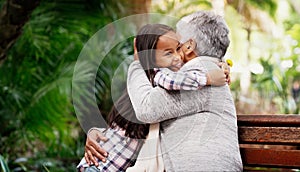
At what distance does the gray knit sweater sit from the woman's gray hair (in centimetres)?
5

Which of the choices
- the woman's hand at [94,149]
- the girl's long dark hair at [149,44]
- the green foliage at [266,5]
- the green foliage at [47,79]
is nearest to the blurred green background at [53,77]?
the green foliage at [47,79]

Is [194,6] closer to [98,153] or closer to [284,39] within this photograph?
[284,39]

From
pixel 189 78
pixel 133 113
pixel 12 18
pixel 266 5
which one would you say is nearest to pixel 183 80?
pixel 189 78

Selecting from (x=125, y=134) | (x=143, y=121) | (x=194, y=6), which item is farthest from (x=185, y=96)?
(x=194, y=6)

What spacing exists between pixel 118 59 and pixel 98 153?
2.25m

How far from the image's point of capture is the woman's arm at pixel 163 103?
1.52 metres

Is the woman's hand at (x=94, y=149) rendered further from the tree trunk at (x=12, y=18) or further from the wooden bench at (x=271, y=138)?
the tree trunk at (x=12, y=18)

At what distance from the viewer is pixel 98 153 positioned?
1696 mm

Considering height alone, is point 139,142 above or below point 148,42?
below

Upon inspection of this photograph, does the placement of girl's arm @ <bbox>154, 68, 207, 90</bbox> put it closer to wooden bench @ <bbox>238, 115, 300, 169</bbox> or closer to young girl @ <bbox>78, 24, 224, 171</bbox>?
young girl @ <bbox>78, 24, 224, 171</bbox>

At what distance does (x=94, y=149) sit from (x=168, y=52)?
15.3 inches

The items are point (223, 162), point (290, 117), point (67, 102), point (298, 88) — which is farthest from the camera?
point (298, 88)

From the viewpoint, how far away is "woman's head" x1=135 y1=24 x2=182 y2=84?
1.59 metres

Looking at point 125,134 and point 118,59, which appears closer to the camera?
point 125,134
